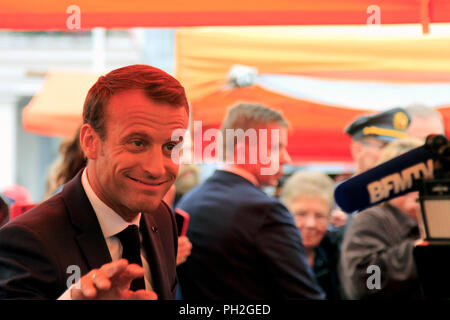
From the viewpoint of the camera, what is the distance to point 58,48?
8602 mm

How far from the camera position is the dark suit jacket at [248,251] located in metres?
1.78

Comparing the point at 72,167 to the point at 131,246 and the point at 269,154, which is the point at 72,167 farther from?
the point at 131,246

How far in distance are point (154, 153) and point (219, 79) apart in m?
1.47

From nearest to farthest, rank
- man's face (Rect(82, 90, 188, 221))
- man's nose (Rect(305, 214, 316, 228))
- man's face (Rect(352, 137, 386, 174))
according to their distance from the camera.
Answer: man's face (Rect(82, 90, 188, 221)) → man's nose (Rect(305, 214, 316, 228)) → man's face (Rect(352, 137, 386, 174))

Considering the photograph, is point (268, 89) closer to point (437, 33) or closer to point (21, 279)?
point (437, 33)

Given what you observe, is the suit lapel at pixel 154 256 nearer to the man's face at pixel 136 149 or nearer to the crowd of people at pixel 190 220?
the crowd of people at pixel 190 220

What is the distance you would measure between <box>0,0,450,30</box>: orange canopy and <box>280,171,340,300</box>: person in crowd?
1109mm

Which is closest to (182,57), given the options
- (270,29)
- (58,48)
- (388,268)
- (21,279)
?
(270,29)

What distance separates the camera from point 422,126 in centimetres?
257

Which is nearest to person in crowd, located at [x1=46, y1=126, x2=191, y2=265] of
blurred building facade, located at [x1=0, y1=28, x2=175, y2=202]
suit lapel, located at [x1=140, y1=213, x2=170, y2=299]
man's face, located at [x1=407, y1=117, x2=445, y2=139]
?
suit lapel, located at [x1=140, y1=213, x2=170, y2=299]

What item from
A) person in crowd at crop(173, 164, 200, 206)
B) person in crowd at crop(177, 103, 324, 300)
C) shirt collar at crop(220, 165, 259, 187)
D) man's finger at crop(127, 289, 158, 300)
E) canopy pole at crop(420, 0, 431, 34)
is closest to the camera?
man's finger at crop(127, 289, 158, 300)

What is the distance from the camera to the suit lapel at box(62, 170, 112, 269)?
109 centimetres
